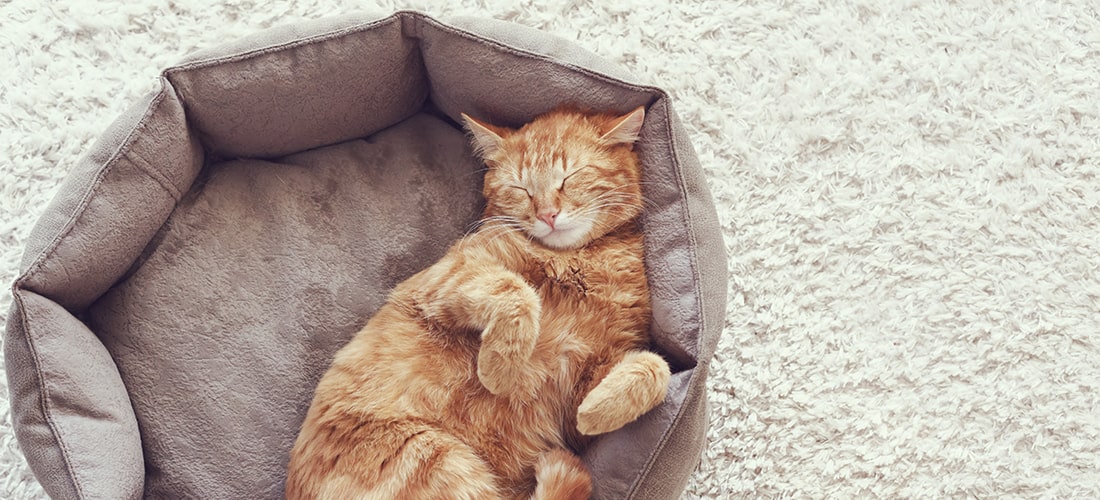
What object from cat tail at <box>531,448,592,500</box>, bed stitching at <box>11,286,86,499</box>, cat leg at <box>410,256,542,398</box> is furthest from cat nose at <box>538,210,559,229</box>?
bed stitching at <box>11,286,86,499</box>

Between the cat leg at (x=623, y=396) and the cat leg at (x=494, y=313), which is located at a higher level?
the cat leg at (x=494, y=313)

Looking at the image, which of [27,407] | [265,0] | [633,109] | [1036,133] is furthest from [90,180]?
[1036,133]

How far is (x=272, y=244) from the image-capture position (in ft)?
5.85

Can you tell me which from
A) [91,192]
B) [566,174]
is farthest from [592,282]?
[91,192]

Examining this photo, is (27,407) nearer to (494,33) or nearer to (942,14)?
(494,33)

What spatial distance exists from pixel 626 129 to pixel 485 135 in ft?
0.92

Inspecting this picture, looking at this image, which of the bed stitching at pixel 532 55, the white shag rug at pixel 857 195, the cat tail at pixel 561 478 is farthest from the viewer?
the white shag rug at pixel 857 195

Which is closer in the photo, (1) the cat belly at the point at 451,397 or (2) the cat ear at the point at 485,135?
(1) the cat belly at the point at 451,397

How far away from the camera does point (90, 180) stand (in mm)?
1581

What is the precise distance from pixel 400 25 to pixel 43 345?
898mm

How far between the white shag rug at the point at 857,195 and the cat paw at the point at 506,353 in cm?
54

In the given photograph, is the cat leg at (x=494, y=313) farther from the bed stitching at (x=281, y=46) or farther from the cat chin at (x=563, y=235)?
the bed stitching at (x=281, y=46)

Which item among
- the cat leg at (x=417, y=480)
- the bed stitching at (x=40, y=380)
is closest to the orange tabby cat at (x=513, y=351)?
the cat leg at (x=417, y=480)

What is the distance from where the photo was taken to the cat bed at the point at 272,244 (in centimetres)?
150
